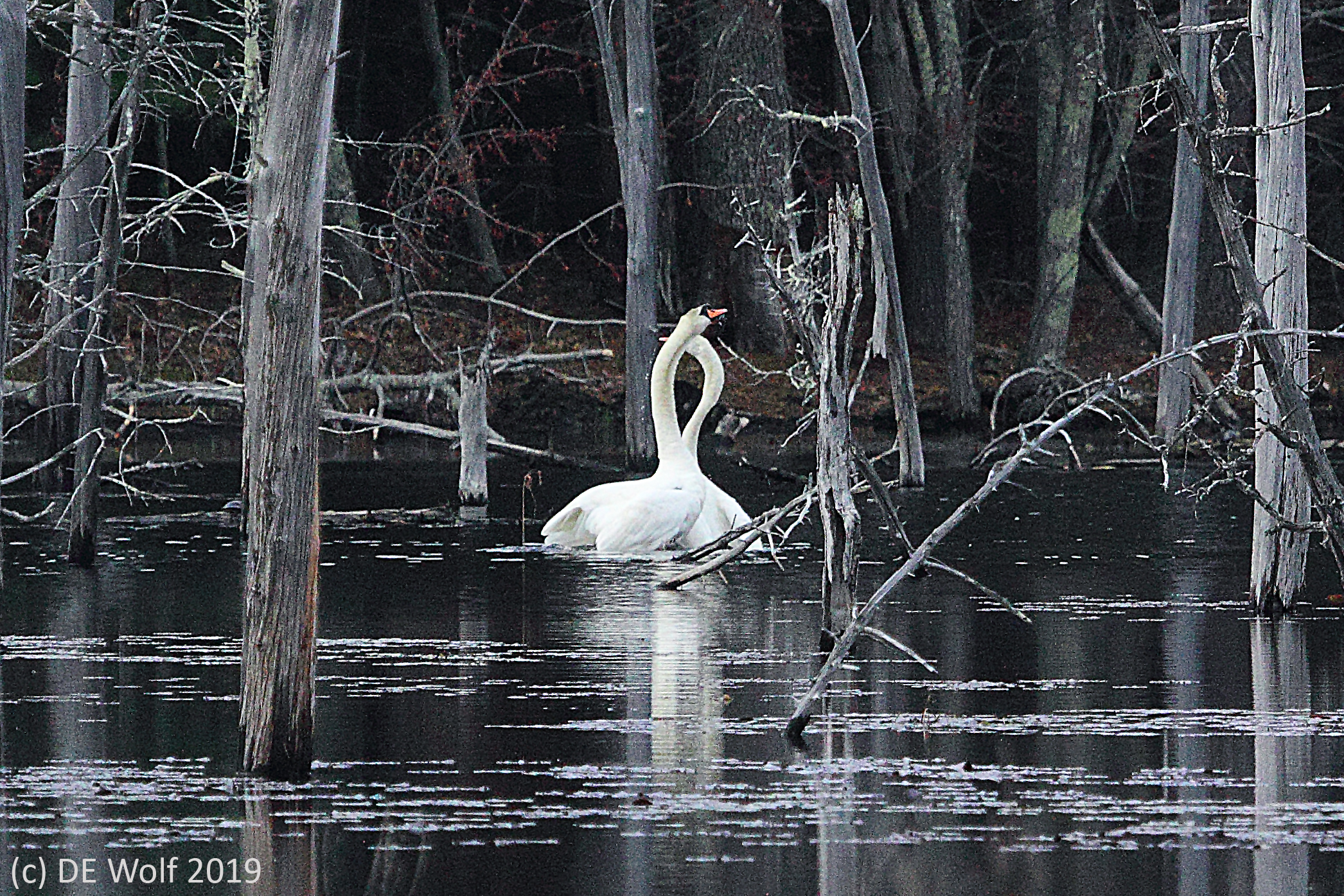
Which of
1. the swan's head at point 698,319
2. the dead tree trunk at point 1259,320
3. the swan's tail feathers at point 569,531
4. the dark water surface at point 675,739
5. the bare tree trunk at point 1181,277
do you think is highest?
the bare tree trunk at point 1181,277

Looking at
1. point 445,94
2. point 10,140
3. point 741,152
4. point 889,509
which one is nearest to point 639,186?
point 741,152

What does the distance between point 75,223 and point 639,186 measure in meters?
7.86

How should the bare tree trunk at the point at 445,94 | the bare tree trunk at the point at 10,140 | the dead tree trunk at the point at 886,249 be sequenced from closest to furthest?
1. the bare tree trunk at the point at 10,140
2. the dead tree trunk at the point at 886,249
3. the bare tree trunk at the point at 445,94

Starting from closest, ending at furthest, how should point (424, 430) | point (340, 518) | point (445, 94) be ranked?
1. point (340, 518)
2. point (424, 430)
3. point (445, 94)

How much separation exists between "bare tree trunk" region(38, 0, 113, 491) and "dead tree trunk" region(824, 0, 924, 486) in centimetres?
734

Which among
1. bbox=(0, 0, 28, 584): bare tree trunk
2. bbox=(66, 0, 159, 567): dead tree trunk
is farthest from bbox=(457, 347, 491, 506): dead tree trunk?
bbox=(0, 0, 28, 584): bare tree trunk

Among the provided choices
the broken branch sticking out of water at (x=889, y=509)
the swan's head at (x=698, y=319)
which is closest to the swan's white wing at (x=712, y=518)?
the swan's head at (x=698, y=319)

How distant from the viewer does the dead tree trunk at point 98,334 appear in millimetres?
13664

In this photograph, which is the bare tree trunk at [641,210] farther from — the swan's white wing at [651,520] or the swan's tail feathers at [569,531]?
the swan's white wing at [651,520]

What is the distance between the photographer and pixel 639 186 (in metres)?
24.8

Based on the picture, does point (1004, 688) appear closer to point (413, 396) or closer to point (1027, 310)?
point (413, 396)

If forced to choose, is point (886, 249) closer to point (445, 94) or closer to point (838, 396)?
point (838, 396)

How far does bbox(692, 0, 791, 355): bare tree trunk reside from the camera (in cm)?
2998

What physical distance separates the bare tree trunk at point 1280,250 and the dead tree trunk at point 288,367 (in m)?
6.29
